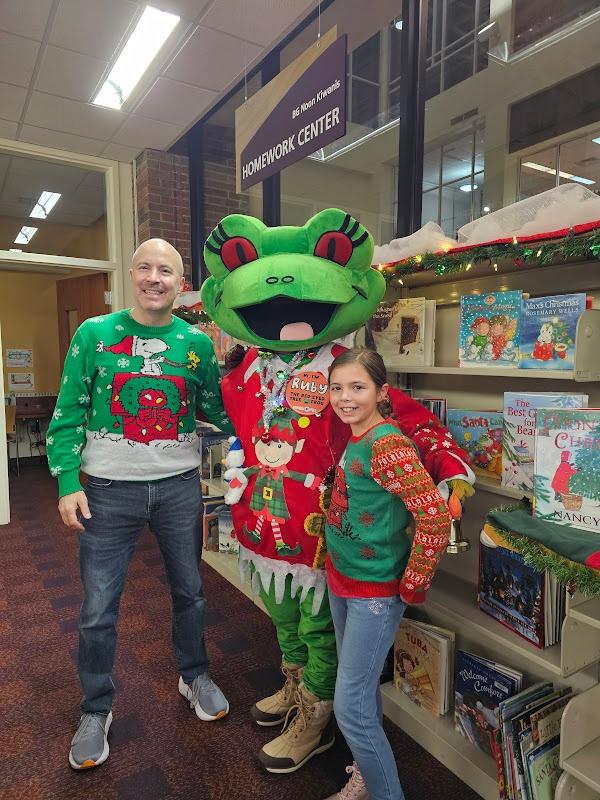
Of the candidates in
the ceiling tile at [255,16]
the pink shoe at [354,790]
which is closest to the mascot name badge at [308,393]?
the pink shoe at [354,790]

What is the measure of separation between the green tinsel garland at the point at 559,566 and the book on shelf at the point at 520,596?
303 mm

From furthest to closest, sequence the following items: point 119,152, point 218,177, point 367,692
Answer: point 119,152 → point 218,177 → point 367,692

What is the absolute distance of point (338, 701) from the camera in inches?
54.7

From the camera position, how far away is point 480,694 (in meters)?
1.76

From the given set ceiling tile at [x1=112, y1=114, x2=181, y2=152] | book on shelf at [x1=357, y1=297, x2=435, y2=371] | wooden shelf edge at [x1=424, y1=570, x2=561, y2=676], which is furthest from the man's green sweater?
ceiling tile at [x1=112, y1=114, x2=181, y2=152]

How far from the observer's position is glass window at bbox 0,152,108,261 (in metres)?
5.00

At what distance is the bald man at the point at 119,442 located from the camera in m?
1.71

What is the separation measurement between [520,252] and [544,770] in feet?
4.69

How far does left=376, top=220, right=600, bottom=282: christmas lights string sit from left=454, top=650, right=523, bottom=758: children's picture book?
4.18ft

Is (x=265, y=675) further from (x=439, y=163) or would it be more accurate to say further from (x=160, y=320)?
(x=439, y=163)

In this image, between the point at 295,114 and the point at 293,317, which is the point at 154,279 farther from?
the point at 295,114

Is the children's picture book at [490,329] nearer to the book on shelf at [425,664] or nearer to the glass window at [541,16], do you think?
the book on shelf at [425,664]

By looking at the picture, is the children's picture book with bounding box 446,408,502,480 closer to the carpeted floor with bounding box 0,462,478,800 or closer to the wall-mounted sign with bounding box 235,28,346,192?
the carpeted floor with bounding box 0,462,478,800

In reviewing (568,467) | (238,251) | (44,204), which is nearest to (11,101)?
(44,204)
